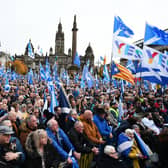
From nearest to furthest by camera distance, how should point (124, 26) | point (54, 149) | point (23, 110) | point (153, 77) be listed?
point (54, 149), point (23, 110), point (153, 77), point (124, 26)

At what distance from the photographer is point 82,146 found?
5367 mm

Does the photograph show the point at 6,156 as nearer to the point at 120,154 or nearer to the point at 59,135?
the point at 59,135

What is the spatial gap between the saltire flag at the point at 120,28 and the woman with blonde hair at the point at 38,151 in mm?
8798

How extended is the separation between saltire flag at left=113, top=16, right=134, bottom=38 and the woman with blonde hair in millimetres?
8798

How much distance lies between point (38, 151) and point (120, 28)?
9302 millimetres

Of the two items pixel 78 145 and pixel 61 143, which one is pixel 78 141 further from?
pixel 61 143

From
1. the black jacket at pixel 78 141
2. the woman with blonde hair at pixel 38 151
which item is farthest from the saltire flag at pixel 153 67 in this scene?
the woman with blonde hair at pixel 38 151

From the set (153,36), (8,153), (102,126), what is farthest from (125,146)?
(153,36)

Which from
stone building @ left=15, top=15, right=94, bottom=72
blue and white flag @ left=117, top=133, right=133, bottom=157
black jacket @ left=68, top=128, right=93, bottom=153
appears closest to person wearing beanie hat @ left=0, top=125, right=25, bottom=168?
black jacket @ left=68, top=128, right=93, bottom=153

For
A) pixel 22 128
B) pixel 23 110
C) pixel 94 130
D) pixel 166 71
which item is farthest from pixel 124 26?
pixel 22 128

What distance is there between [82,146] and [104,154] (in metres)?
0.80

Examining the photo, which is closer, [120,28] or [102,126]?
[102,126]

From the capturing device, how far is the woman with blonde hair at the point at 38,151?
13.1 feet

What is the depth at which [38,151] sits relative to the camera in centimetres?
402
